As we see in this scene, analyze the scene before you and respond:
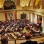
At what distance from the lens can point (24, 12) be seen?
963 inches

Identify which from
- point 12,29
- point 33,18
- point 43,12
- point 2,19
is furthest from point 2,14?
point 43,12

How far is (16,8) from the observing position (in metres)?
24.8

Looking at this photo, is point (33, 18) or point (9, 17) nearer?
point (33, 18)

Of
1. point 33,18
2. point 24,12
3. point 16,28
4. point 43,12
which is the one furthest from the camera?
point 24,12

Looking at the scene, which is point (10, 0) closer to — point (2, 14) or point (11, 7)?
point (11, 7)

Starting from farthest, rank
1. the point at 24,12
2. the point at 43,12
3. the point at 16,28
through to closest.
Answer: the point at 24,12 → the point at 16,28 → the point at 43,12

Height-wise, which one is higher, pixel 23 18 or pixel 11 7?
pixel 11 7

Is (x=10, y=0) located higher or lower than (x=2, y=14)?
higher

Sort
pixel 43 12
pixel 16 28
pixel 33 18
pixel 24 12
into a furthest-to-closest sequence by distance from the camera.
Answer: pixel 24 12
pixel 33 18
pixel 16 28
pixel 43 12

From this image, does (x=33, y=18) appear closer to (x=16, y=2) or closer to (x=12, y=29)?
(x=16, y=2)

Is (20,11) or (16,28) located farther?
(20,11)

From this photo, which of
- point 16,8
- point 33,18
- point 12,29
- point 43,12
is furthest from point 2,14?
point 43,12

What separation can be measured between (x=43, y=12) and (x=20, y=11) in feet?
36.9

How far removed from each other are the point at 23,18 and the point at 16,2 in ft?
10.2
